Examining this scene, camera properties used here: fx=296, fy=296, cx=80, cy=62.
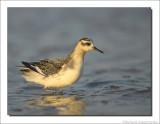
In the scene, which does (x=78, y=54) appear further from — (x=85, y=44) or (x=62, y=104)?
(x=62, y=104)

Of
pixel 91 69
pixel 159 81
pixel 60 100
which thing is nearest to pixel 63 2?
pixel 60 100

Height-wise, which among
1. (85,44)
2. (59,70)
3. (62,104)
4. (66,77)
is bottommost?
(62,104)

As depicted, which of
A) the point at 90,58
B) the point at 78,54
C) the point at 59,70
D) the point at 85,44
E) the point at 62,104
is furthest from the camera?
the point at 90,58

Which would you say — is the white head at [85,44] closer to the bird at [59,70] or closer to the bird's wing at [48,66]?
the bird at [59,70]

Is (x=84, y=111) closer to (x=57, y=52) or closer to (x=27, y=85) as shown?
(x=27, y=85)

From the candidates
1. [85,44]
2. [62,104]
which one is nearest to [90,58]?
[85,44]

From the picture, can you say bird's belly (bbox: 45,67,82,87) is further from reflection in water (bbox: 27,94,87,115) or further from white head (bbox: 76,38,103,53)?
white head (bbox: 76,38,103,53)

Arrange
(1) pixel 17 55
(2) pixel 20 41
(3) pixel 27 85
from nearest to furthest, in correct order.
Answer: (3) pixel 27 85
(1) pixel 17 55
(2) pixel 20 41
